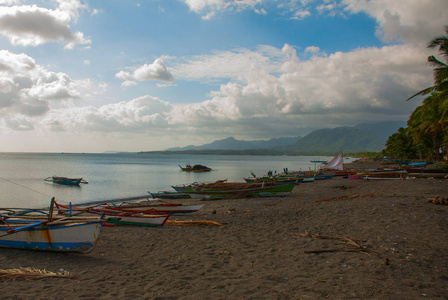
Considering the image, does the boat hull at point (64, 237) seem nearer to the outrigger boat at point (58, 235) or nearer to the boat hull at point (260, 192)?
the outrigger boat at point (58, 235)

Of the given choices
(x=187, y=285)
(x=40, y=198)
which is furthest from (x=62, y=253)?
(x=40, y=198)

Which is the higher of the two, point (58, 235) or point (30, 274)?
point (58, 235)

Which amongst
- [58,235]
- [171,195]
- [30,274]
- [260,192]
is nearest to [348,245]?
[30,274]

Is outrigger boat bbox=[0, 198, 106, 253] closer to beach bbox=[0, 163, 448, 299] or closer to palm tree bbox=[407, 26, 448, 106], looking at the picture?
beach bbox=[0, 163, 448, 299]

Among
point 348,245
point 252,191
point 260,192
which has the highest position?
point 348,245

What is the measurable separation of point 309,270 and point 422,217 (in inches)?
267

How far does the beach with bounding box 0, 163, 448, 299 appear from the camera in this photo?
18.5 feet

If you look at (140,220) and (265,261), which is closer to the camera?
(265,261)

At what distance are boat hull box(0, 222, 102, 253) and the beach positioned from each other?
271 millimetres

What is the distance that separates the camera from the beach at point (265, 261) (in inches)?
222

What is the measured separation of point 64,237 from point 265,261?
592 centimetres

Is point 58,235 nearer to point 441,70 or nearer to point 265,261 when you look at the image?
point 265,261

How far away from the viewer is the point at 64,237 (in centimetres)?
846

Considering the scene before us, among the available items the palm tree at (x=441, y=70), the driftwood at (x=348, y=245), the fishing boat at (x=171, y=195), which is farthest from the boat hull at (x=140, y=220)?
the palm tree at (x=441, y=70)
